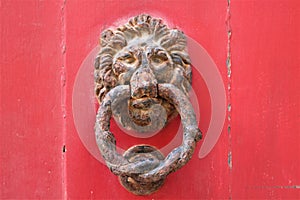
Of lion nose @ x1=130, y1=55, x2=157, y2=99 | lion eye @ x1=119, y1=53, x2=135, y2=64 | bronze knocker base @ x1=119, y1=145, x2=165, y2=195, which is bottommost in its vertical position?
bronze knocker base @ x1=119, y1=145, x2=165, y2=195

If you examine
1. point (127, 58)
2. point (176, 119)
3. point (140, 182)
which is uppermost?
point (127, 58)

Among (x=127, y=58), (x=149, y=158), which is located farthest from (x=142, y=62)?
(x=149, y=158)

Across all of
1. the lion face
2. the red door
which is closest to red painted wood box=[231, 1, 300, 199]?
the red door

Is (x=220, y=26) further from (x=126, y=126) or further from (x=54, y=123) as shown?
(x=54, y=123)

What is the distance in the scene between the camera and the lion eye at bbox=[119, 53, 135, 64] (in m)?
0.82

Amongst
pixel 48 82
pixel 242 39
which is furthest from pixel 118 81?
pixel 242 39

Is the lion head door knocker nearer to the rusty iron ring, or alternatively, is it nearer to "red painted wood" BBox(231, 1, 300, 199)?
the rusty iron ring

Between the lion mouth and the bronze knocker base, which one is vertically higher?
the lion mouth

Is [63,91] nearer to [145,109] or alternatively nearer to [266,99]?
[145,109]

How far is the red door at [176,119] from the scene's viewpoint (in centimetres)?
84

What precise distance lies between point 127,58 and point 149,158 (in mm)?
180

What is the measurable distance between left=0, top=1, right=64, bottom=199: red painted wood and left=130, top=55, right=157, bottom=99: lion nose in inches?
6.5

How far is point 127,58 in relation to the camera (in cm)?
82

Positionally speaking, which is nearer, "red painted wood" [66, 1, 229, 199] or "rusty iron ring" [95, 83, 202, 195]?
"rusty iron ring" [95, 83, 202, 195]
